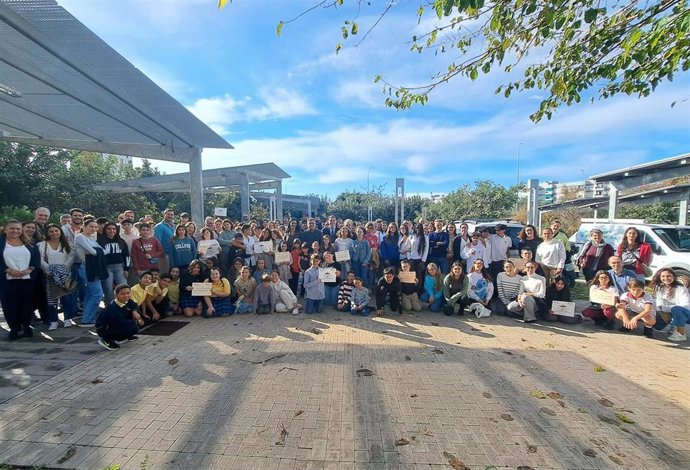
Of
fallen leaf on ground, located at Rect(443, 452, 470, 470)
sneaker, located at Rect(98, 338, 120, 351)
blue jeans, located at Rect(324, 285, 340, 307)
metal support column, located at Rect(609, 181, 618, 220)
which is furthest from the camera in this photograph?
metal support column, located at Rect(609, 181, 618, 220)

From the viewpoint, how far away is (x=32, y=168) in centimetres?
→ 1597

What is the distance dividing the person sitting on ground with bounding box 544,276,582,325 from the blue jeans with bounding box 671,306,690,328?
4.33ft

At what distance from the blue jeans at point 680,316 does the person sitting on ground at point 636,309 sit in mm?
249

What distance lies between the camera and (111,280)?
606cm

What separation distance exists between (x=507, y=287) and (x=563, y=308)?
100 cm

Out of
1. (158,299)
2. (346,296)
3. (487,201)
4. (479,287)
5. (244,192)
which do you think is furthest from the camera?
(487,201)

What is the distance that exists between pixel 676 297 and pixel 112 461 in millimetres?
7762

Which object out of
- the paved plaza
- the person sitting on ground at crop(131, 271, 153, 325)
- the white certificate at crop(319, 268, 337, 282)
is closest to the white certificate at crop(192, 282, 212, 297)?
the person sitting on ground at crop(131, 271, 153, 325)

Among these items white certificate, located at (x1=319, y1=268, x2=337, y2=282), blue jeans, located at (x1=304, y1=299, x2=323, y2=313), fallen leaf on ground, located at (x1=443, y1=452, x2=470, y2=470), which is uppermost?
white certificate, located at (x1=319, y1=268, x2=337, y2=282)

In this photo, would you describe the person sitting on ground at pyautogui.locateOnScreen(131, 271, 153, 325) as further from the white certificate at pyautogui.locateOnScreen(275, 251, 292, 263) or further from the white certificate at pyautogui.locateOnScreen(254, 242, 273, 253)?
the white certificate at pyautogui.locateOnScreen(275, 251, 292, 263)

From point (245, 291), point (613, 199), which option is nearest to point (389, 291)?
point (245, 291)

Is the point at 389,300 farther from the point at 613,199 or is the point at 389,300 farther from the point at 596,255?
the point at 613,199

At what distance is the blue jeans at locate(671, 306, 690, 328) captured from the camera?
209 inches

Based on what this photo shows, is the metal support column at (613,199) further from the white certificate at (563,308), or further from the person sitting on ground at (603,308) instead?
the white certificate at (563,308)
